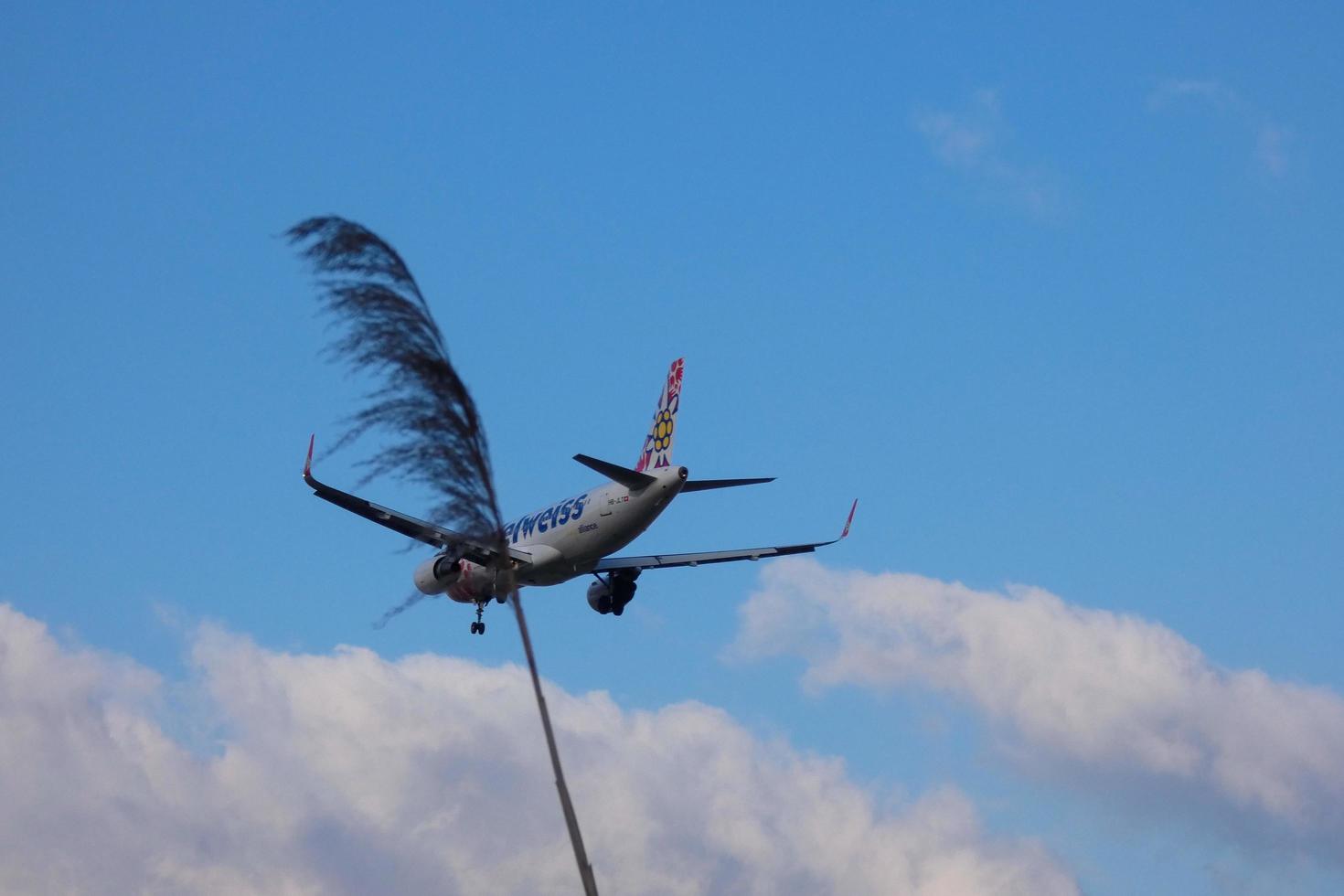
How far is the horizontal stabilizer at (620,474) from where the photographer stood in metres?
43.6

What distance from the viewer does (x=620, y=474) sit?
51.5 meters

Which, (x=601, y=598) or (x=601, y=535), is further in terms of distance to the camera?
(x=601, y=598)

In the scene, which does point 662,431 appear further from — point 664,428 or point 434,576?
point 434,576

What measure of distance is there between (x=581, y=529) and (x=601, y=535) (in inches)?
40.1

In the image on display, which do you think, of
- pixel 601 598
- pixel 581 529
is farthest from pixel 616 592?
pixel 581 529

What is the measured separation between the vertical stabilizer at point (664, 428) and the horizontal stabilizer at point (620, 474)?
3064mm

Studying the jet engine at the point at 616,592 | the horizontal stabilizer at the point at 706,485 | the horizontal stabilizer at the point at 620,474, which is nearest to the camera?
the horizontal stabilizer at the point at 620,474

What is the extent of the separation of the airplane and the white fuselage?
33 millimetres

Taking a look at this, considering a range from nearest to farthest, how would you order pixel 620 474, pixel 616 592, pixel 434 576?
pixel 620 474 < pixel 434 576 < pixel 616 592

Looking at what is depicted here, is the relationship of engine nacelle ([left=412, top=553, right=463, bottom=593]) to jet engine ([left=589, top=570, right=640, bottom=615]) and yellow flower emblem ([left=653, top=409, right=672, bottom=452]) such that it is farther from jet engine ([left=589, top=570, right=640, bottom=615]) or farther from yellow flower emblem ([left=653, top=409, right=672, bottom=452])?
yellow flower emblem ([left=653, top=409, right=672, bottom=452])

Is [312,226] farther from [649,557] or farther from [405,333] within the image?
[649,557]

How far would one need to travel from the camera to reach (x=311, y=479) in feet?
156

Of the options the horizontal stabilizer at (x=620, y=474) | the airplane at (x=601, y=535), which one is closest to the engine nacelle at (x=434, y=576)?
the airplane at (x=601, y=535)

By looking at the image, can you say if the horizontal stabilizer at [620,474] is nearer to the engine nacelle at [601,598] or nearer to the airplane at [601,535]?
the airplane at [601,535]
